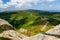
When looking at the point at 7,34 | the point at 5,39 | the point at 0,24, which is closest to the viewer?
the point at 5,39

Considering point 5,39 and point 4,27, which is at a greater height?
point 4,27

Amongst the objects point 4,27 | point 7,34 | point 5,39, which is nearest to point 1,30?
point 4,27

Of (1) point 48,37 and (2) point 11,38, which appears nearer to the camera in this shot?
(1) point 48,37

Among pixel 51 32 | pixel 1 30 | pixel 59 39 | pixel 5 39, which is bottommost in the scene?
pixel 59 39

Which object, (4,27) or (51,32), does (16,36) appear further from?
(51,32)

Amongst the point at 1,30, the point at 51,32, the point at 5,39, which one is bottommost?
the point at 51,32

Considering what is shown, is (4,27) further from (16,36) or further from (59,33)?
(59,33)

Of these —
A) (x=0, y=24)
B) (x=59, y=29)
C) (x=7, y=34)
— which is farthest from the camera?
(x=0, y=24)

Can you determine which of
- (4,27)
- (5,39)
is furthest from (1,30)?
(5,39)

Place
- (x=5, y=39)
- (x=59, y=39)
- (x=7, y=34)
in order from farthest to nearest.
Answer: (x=7, y=34) → (x=5, y=39) → (x=59, y=39)
